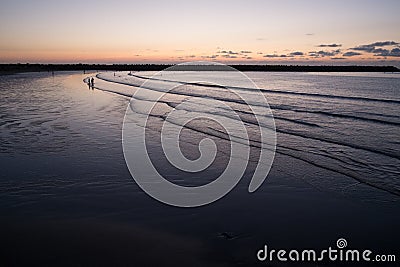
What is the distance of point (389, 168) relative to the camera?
8.48m

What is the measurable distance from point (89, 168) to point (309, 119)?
13311 millimetres

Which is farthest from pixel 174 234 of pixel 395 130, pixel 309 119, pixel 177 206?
pixel 309 119

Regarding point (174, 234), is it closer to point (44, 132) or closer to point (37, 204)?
point (37, 204)

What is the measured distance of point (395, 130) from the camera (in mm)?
14016

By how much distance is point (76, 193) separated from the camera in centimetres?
630

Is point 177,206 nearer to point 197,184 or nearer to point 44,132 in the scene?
point 197,184

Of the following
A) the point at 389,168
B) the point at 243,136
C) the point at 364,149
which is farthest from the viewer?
the point at 243,136

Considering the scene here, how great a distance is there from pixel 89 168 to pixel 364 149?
898 centimetres

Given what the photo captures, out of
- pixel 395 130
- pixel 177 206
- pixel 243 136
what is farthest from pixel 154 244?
pixel 395 130

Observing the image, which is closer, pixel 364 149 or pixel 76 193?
pixel 76 193

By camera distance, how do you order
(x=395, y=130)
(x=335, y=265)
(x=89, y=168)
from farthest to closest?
(x=395, y=130), (x=89, y=168), (x=335, y=265)

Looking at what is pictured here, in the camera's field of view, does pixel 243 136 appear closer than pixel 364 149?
No

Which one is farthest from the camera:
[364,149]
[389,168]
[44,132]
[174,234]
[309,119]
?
[309,119]

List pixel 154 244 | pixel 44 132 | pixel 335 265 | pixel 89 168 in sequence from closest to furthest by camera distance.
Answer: pixel 335 265 < pixel 154 244 < pixel 89 168 < pixel 44 132
